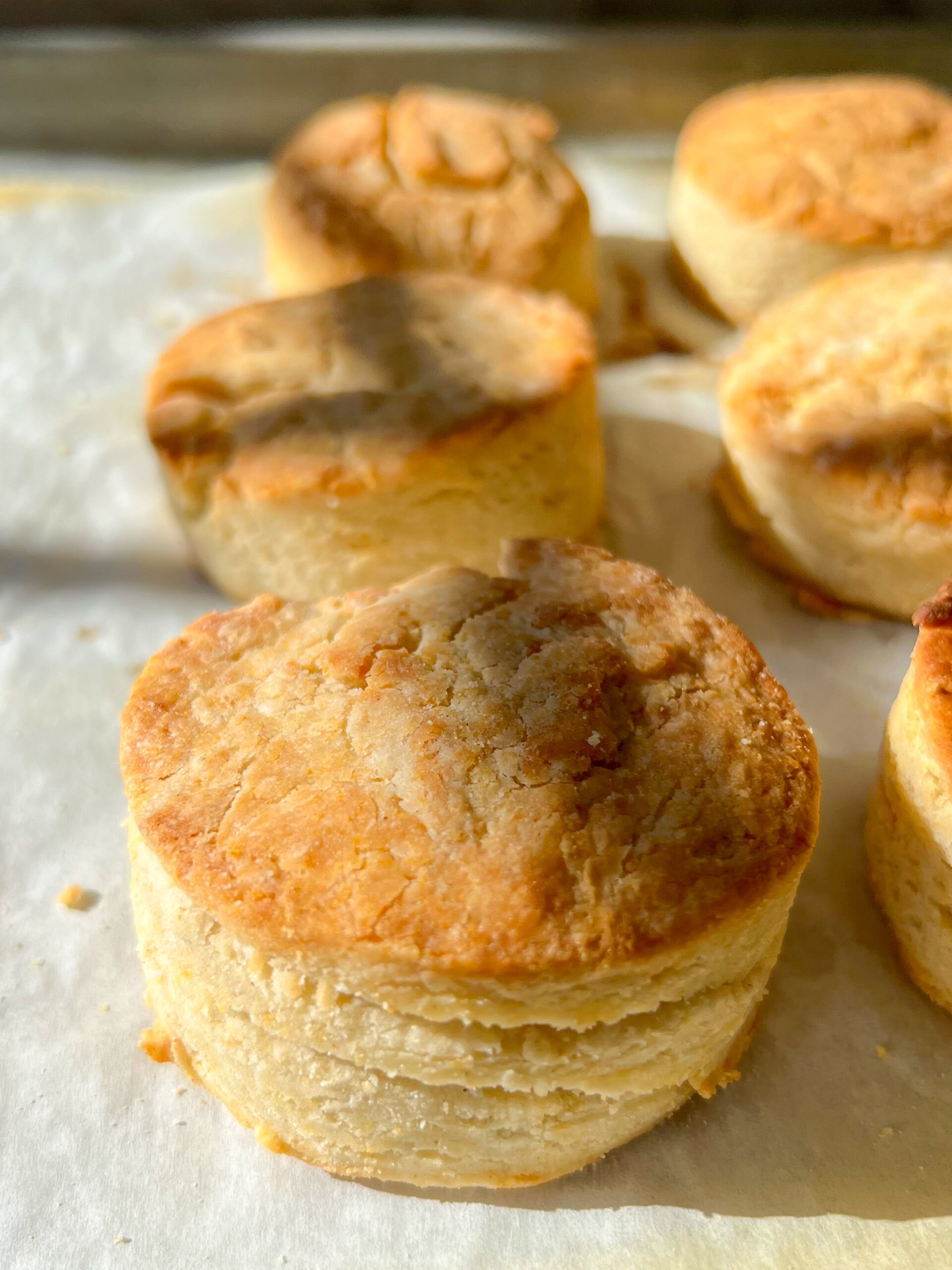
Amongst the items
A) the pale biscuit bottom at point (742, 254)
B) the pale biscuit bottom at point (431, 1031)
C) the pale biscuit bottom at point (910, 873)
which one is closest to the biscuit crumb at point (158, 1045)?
the pale biscuit bottom at point (431, 1031)

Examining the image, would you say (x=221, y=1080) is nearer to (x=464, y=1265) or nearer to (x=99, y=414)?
(x=464, y=1265)

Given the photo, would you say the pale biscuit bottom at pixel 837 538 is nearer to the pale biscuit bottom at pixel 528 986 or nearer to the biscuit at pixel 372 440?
the biscuit at pixel 372 440

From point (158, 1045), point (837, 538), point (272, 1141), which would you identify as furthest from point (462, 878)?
point (837, 538)

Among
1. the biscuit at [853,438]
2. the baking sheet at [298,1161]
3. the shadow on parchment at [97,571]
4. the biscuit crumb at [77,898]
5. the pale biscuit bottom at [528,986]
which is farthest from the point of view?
the shadow on parchment at [97,571]

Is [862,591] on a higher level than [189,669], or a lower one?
lower

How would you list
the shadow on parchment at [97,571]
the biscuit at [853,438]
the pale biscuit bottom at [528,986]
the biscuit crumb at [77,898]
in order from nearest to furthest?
the pale biscuit bottom at [528,986], the biscuit crumb at [77,898], the biscuit at [853,438], the shadow on parchment at [97,571]

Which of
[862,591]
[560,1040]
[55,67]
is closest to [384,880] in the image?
[560,1040]

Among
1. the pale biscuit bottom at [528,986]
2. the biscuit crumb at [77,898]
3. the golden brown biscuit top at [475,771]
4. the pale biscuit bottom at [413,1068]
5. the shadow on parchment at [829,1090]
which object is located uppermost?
the golden brown biscuit top at [475,771]

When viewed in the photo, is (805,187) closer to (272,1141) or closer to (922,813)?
(922,813)
